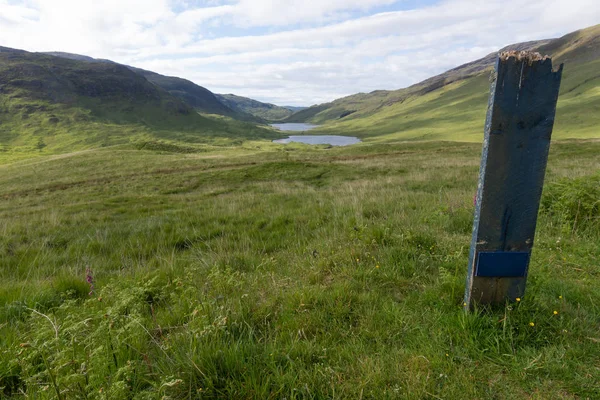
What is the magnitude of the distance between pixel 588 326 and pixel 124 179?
28.4m

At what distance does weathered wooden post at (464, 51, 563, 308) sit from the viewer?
2.46m

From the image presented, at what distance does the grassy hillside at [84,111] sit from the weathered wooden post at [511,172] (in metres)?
104

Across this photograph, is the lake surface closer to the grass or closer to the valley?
the valley

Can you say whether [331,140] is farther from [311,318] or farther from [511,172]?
[311,318]

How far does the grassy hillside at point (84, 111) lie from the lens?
102m

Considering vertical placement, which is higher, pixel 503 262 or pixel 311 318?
pixel 503 262

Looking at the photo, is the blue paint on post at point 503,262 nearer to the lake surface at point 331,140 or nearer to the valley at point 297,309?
the valley at point 297,309

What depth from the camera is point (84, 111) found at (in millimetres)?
126438

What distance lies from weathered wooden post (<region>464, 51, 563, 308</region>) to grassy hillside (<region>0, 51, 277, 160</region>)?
4080 inches

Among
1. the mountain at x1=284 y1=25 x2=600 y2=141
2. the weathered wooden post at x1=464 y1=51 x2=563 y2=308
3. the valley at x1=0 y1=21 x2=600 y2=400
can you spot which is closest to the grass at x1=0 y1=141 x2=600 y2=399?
the valley at x1=0 y1=21 x2=600 y2=400

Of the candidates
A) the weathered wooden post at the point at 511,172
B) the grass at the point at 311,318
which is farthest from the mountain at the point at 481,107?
the weathered wooden post at the point at 511,172

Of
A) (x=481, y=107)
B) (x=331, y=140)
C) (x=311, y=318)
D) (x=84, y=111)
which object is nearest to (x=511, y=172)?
(x=311, y=318)

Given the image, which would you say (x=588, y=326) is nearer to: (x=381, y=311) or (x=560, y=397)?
(x=560, y=397)

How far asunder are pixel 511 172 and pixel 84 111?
157 m
